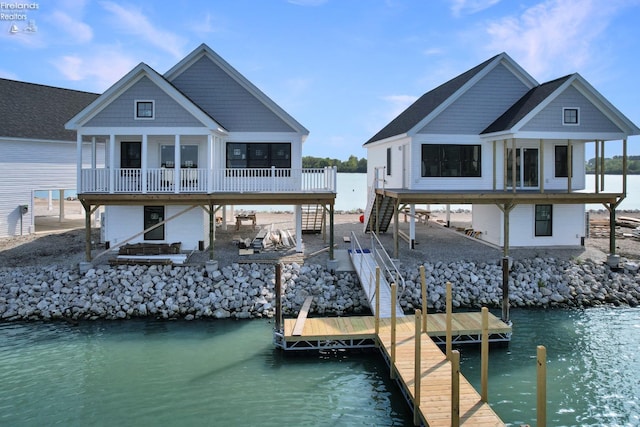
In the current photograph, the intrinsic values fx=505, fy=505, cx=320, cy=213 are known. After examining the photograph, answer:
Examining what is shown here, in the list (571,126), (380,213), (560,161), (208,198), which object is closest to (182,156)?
(208,198)

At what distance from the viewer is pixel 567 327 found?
1484 cm

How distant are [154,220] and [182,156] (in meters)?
2.76

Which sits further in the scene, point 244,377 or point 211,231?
point 211,231

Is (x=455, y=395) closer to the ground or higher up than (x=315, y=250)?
closer to the ground

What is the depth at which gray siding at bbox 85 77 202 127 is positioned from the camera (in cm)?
1814

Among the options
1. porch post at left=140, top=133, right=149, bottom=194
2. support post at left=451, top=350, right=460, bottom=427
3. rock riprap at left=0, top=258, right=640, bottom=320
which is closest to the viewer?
support post at left=451, top=350, right=460, bottom=427

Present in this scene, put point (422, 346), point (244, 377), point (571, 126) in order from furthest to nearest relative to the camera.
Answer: point (571, 126) → point (422, 346) → point (244, 377)

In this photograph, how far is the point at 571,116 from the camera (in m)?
19.5

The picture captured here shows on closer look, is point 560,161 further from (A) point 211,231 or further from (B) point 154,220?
(B) point 154,220

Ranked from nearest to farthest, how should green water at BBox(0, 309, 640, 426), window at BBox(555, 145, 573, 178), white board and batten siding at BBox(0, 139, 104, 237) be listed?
green water at BBox(0, 309, 640, 426) < window at BBox(555, 145, 573, 178) < white board and batten siding at BBox(0, 139, 104, 237)

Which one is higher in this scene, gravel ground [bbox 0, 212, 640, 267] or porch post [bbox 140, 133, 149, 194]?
porch post [bbox 140, 133, 149, 194]

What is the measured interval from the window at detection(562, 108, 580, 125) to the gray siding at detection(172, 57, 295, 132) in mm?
10590

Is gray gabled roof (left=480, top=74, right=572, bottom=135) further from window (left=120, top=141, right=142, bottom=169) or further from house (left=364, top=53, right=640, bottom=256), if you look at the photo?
window (left=120, top=141, right=142, bottom=169)

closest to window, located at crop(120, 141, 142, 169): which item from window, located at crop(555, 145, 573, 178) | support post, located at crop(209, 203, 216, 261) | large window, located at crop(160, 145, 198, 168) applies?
large window, located at crop(160, 145, 198, 168)
